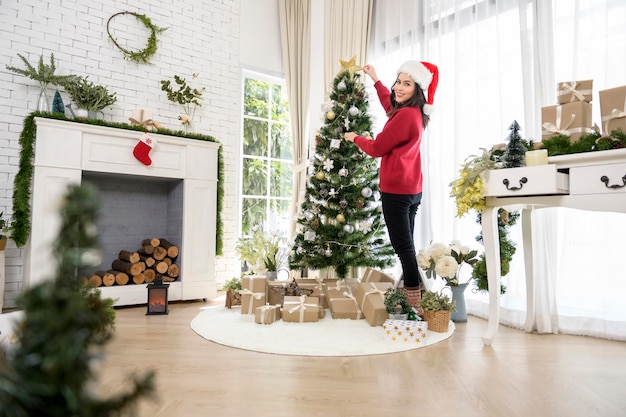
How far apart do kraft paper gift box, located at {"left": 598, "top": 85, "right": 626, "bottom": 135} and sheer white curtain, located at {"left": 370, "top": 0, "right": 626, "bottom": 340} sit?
1.97 feet

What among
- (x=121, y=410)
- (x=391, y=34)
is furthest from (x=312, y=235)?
(x=121, y=410)

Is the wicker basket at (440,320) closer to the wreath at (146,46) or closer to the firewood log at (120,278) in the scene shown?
the firewood log at (120,278)

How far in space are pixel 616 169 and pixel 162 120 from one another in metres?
3.86

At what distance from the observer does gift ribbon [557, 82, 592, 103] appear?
2142 millimetres

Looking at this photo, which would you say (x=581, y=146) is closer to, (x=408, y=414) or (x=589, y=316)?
(x=589, y=316)

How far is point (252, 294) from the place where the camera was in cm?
300

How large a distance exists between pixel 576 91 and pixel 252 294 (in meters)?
2.32

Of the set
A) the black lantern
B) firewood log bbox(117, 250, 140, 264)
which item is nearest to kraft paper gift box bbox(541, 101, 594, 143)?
the black lantern

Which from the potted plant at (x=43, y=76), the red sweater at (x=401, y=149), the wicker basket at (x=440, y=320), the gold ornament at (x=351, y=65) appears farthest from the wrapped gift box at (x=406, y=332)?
the potted plant at (x=43, y=76)

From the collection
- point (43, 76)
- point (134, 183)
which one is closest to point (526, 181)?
point (134, 183)

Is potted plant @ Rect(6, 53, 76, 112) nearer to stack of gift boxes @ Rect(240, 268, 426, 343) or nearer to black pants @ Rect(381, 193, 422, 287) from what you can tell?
stack of gift boxes @ Rect(240, 268, 426, 343)

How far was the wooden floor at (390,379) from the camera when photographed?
1395 mm

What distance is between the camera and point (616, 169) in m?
1.76

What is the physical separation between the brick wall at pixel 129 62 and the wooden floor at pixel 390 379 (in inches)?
90.4
